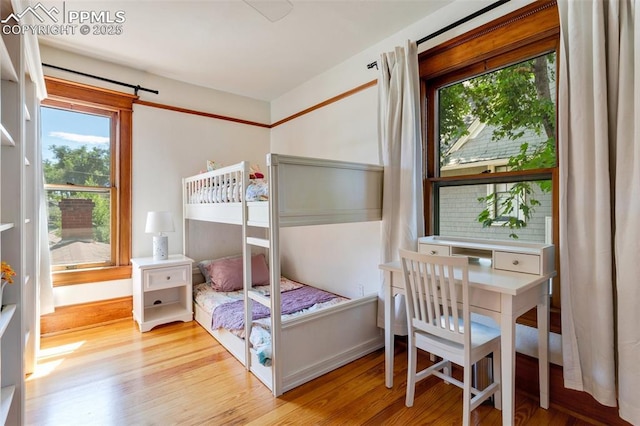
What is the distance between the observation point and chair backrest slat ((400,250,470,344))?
1.47m

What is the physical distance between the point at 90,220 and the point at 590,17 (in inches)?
161

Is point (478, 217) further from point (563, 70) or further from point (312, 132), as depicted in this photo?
point (312, 132)

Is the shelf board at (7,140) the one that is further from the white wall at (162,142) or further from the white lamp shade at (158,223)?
the white wall at (162,142)

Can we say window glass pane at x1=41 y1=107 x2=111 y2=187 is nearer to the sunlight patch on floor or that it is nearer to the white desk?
the sunlight patch on floor

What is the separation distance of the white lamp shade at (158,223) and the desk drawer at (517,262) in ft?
9.36

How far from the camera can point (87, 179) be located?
9.77ft

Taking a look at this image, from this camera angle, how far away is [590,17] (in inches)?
59.6

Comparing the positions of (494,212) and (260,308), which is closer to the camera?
(494,212)

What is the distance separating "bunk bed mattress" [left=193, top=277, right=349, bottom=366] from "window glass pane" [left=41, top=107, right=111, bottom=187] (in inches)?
59.7

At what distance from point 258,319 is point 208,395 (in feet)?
1.95

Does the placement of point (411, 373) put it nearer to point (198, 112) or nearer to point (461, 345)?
point (461, 345)

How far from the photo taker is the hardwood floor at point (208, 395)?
1.66 metres

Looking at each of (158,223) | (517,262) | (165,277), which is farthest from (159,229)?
(517,262)

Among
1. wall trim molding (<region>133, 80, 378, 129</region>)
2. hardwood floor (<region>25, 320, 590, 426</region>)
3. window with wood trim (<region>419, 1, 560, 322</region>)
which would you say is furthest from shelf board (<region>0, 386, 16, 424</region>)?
wall trim molding (<region>133, 80, 378, 129</region>)
